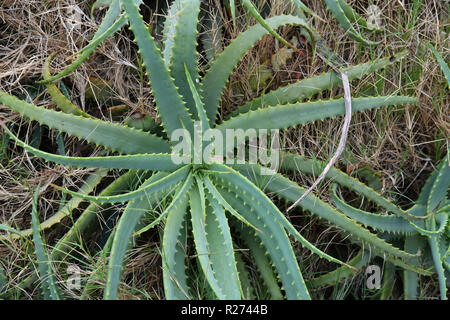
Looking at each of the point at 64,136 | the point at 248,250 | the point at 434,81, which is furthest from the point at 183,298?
the point at 434,81

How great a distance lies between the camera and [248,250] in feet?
Result: 4.31

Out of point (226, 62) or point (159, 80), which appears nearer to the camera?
point (159, 80)

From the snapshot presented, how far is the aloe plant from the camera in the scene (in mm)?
1063

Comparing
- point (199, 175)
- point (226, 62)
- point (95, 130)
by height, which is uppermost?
point (226, 62)

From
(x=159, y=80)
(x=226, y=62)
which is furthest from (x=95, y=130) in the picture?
(x=226, y=62)

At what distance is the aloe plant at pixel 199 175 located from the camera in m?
1.06

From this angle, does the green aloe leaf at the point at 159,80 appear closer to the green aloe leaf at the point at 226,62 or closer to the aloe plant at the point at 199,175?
the aloe plant at the point at 199,175

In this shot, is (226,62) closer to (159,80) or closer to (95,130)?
(159,80)

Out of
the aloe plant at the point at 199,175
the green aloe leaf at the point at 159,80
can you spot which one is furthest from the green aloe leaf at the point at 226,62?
the green aloe leaf at the point at 159,80

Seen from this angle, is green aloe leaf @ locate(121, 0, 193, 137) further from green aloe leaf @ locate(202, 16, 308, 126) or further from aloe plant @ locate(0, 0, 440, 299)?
green aloe leaf @ locate(202, 16, 308, 126)

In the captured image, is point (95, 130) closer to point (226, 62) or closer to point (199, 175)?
point (199, 175)

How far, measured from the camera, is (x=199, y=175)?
1132mm

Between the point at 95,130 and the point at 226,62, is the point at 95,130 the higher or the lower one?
the lower one
